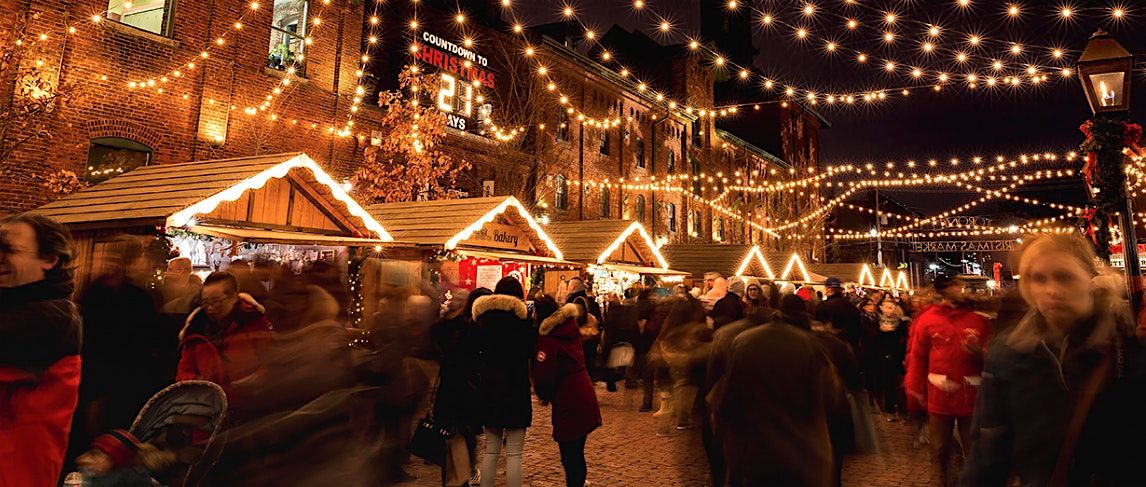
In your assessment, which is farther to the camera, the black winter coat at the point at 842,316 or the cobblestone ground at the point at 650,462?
the black winter coat at the point at 842,316

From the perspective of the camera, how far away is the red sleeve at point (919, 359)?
583 cm

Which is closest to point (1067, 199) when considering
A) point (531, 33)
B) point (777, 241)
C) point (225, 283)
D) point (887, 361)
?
point (777, 241)

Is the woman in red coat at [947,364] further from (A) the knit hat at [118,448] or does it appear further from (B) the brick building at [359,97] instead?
(B) the brick building at [359,97]

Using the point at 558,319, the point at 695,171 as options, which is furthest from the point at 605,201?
the point at 558,319

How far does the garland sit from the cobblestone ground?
3198mm

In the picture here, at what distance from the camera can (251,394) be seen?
3.02 meters

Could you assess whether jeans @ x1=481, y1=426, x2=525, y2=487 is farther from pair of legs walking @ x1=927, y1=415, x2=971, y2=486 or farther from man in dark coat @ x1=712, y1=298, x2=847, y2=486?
pair of legs walking @ x1=927, y1=415, x2=971, y2=486

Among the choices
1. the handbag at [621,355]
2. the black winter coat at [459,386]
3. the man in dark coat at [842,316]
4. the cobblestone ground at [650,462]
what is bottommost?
the cobblestone ground at [650,462]

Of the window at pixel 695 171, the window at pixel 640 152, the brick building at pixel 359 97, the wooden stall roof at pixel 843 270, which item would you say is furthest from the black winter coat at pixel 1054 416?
the window at pixel 695 171

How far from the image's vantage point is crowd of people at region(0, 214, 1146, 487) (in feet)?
7.57

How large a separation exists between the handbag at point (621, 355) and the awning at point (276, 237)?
155 inches

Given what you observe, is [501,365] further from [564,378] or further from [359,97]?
[359,97]

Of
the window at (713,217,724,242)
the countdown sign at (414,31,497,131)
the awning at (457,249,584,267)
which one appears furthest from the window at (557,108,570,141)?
the awning at (457,249,584,267)

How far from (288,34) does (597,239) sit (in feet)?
30.4
